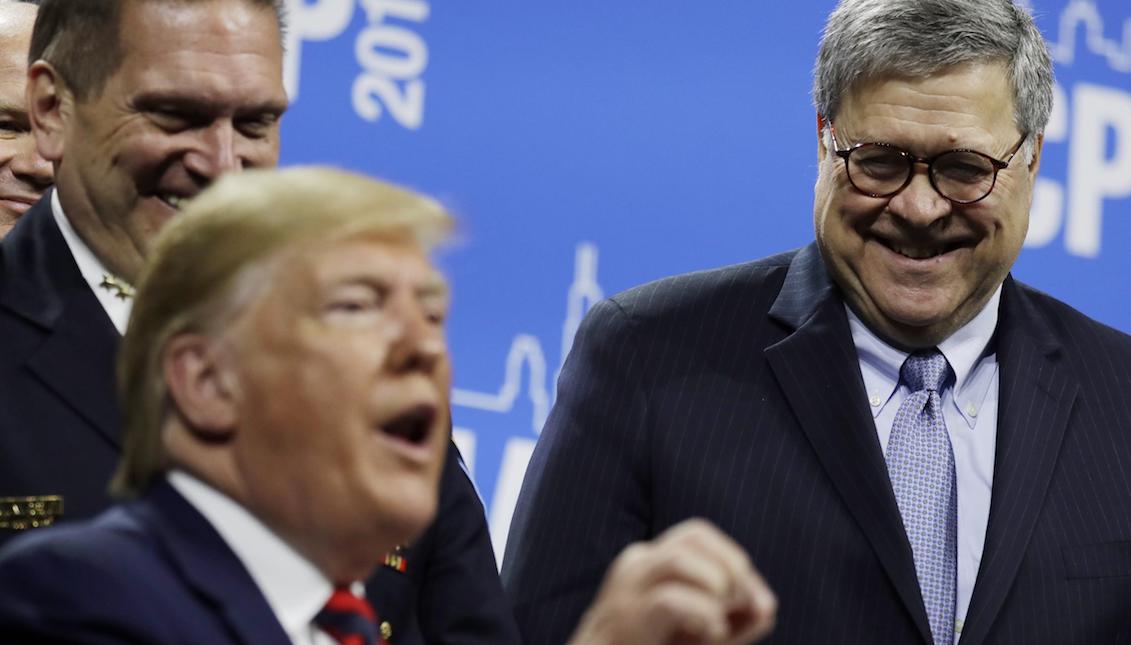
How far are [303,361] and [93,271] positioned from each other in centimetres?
66

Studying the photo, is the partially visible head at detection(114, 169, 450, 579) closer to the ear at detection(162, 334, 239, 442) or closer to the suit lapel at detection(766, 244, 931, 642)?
the ear at detection(162, 334, 239, 442)

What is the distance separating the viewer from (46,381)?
163cm

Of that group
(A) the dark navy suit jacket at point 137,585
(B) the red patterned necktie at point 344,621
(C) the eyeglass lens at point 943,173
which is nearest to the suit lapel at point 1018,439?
(C) the eyeglass lens at point 943,173

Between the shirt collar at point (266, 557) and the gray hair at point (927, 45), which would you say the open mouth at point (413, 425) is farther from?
the gray hair at point (927, 45)

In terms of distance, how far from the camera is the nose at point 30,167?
7.82 feet

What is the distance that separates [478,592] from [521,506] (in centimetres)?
51

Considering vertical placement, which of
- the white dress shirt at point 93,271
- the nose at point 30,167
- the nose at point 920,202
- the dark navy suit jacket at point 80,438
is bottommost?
the dark navy suit jacket at point 80,438

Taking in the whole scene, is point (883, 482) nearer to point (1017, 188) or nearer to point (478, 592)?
point (1017, 188)

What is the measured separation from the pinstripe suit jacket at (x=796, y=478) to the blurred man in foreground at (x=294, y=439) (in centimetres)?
107

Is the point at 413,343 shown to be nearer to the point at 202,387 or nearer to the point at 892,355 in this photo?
the point at 202,387

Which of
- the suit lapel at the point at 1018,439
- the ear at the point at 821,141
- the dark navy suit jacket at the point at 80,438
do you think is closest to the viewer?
the dark navy suit jacket at the point at 80,438

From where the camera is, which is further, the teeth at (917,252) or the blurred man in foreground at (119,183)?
the teeth at (917,252)

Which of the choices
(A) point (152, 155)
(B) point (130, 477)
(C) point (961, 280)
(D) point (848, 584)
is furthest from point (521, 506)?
(B) point (130, 477)

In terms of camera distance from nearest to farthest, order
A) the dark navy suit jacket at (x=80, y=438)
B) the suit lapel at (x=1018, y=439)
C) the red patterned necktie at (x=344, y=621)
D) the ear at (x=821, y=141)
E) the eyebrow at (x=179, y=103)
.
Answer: the red patterned necktie at (x=344, y=621)
the dark navy suit jacket at (x=80, y=438)
the eyebrow at (x=179, y=103)
the suit lapel at (x=1018, y=439)
the ear at (x=821, y=141)
